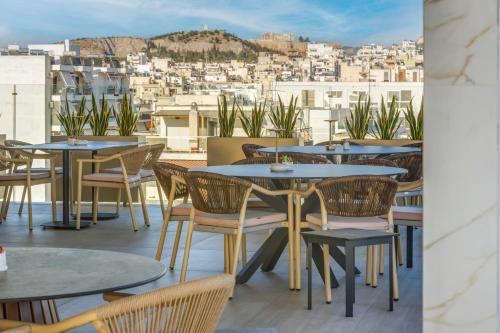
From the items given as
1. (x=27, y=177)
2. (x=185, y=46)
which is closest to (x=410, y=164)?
(x=27, y=177)

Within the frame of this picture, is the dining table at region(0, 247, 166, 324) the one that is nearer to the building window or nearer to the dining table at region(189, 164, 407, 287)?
the dining table at region(189, 164, 407, 287)

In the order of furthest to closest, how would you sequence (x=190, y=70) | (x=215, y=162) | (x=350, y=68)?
1. (x=190, y=70)
2. (x=350, y=68)
3. (x=215, y=162)

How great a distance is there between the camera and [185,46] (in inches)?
700

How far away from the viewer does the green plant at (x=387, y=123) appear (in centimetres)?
1195

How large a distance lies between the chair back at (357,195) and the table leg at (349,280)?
60 centimetres

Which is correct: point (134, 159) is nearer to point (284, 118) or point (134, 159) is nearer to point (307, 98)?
point (284, 118)

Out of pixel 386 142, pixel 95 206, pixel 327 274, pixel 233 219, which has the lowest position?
pixel 327 274

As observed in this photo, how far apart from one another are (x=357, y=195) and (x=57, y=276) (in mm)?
3276

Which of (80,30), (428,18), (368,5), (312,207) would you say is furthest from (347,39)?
(428,18)

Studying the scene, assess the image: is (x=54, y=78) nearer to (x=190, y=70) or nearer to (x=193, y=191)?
(x=190, y=70)

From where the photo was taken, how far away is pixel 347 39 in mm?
17500

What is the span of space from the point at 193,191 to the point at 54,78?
270 inches

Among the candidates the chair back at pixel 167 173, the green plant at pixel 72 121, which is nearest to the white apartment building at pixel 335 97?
the green plant at pixel 72 121

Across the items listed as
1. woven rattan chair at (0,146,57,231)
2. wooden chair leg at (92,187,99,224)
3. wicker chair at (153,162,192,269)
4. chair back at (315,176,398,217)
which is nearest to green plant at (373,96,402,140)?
wooden chair leg at (92,187,99,224)
